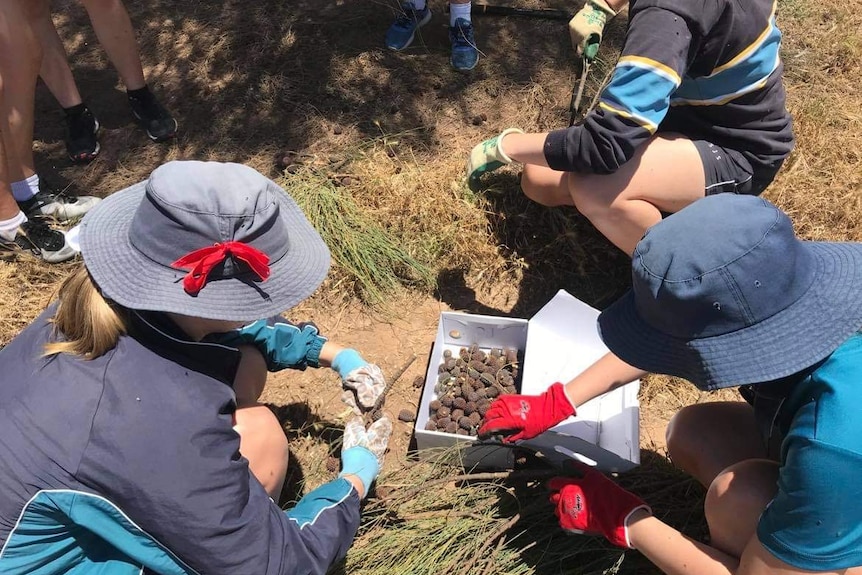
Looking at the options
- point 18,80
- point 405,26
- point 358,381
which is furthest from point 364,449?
point 405,26

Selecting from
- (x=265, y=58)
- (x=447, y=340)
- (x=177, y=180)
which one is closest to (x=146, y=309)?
(x=177, y=180)

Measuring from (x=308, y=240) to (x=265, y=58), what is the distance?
242cm

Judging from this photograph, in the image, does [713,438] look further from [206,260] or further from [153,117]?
[153,117]

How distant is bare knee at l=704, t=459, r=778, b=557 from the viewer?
5.08 ft

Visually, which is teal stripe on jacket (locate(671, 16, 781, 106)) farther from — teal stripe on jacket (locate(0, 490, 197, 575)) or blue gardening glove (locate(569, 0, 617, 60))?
teal stripe on jacket (locate(0, 490, 197, 575))

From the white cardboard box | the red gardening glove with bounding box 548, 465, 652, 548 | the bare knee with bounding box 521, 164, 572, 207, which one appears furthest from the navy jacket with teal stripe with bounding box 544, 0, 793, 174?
the red gardening glove with bounding box 548, 465, 652, 548

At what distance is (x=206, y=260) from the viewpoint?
1.32m

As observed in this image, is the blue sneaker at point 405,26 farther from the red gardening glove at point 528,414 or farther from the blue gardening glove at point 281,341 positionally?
the red gardening glove at point 528,414

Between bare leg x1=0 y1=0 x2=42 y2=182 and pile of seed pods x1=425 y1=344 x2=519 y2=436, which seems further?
bare leg x1=0 y1=0 x2=42 y2=182

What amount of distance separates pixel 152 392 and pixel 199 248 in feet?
0.99

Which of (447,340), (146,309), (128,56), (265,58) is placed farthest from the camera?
(265,58)

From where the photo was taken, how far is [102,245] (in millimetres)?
1399

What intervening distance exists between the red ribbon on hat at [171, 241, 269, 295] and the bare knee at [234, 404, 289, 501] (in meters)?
0.53

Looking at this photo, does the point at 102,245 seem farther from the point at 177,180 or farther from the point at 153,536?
the point at 153,536
